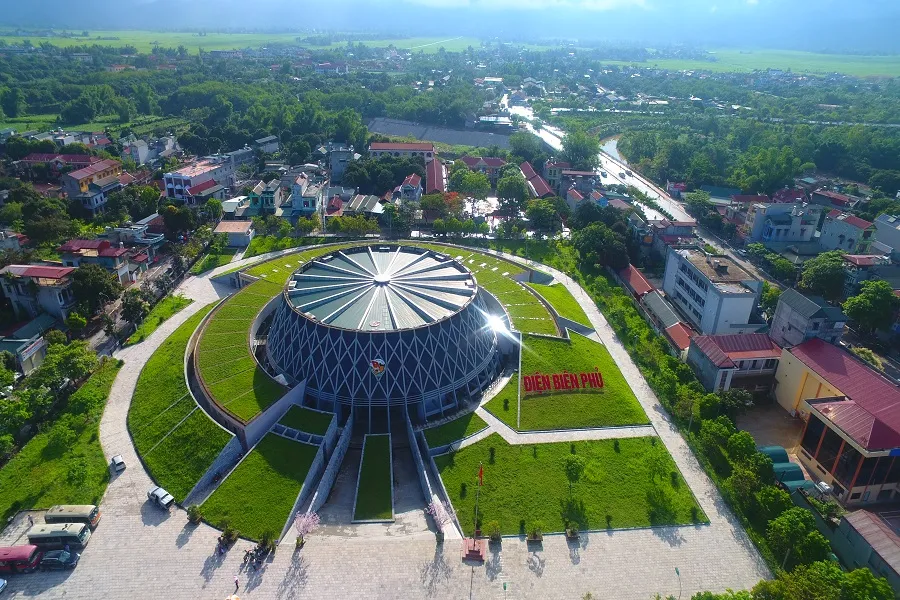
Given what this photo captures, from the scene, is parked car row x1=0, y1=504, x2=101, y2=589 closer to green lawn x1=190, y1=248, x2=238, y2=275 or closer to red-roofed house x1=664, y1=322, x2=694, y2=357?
green lawn x1=190, y1=248, x2=238, y2=275

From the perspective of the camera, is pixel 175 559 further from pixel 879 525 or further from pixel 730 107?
pixel 730 107

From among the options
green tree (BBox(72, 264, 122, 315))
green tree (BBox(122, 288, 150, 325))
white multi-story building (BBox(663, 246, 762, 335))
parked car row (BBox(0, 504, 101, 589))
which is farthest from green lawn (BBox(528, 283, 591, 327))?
green tree (BBox(72, 264, 122, 315))

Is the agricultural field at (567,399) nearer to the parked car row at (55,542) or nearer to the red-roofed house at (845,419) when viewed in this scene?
the red-roofed house at (845,419)

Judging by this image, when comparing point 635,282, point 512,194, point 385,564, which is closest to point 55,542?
point 385,564

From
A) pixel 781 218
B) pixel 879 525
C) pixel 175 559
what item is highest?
pixel 781 218

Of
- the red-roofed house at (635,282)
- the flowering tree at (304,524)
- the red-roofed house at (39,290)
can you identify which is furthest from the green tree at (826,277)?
the red-roofed house at (39,290)

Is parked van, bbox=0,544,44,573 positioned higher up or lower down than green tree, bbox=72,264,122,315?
lower down

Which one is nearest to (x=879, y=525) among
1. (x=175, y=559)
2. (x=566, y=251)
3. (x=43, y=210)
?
(x=175, y=559)

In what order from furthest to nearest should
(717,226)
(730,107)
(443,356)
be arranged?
(730,107) → (717,226) → (443,356)
